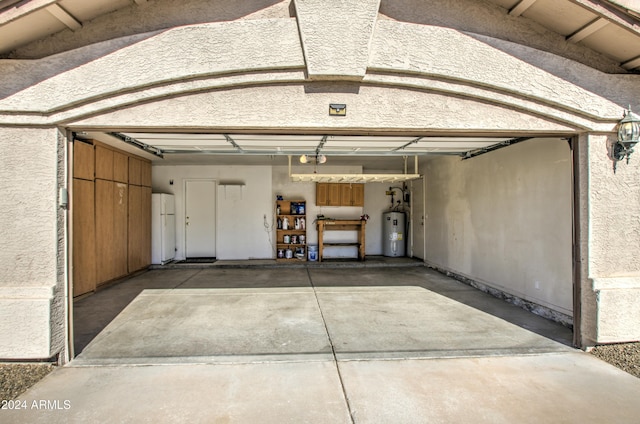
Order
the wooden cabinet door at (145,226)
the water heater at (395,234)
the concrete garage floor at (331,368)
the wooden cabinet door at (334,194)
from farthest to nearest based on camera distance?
1. the water heater at (395,234)
2. the wooden cabinet door at (334,194)
3. the wooden cabinet door at (145,226)
4. the concrete garage floor at (331,368)

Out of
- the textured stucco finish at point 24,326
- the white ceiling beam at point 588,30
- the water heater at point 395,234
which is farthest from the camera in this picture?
the water heater at point 395,234

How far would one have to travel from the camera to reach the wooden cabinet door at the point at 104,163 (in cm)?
620

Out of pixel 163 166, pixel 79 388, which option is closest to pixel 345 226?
pixel 163 166

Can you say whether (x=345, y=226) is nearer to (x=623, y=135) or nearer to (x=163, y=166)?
(x=163, y=166)

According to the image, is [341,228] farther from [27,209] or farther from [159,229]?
[27,209]

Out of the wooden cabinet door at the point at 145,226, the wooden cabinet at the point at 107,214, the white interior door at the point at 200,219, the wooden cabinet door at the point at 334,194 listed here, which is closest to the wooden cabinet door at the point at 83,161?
the wooden cabinet at the point at 107,214

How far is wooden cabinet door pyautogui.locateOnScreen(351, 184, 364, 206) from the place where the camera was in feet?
31.9

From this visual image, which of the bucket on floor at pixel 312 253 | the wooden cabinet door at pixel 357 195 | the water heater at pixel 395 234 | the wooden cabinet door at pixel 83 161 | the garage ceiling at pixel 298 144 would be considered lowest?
the bucket on floor at pixel 312 253

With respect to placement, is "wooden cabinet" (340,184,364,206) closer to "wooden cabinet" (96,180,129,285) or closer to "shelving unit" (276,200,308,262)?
"shelving unit" (276,200,308,262)

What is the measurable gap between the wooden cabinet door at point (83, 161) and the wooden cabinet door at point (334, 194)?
5763 millimetres

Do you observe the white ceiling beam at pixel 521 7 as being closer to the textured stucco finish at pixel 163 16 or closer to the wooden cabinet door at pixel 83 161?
the textured stucco finish at pixel 163 16

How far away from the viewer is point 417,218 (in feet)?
31.7

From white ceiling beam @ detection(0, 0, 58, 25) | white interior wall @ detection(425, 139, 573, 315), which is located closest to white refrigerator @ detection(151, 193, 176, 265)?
white ceiling beam @ detection(0, 0, 58, 25)

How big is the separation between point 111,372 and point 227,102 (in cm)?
282
